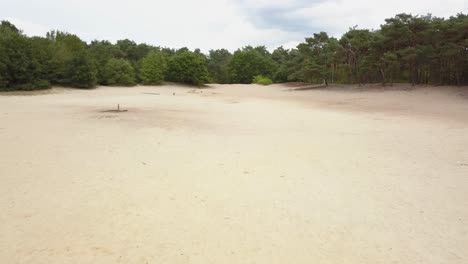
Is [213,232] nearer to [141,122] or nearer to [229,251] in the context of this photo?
[229,251]

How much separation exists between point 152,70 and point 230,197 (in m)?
34.5

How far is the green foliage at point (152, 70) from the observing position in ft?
120

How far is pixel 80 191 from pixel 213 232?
232cm

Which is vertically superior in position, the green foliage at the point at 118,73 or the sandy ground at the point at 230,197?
the green foliage at the point at 118,73

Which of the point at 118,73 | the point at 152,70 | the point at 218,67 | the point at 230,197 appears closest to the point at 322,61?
the point at 152,70

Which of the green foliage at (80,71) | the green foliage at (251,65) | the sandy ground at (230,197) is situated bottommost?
the sandy ground at (230,197)

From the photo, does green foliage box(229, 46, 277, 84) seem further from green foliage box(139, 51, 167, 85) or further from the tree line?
green foliage box(139, 51, 167, 85)

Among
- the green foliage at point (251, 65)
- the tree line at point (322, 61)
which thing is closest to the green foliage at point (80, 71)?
the tree line at point (322, 61)

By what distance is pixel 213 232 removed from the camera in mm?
3520

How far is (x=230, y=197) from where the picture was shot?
4504 millimetres

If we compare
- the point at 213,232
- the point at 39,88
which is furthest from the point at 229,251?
the point at 39,88

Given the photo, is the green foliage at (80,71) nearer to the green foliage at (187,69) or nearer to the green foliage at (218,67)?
the green foliage at (187,69)

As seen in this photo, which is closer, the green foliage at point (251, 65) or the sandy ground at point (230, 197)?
the sandy ground at point (230, 197)

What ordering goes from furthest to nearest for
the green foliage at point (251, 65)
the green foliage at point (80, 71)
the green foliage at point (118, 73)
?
the green foliage at point (251, 65)
the green foliage at point (118, 73)
the green foliage at point (80, 71)
